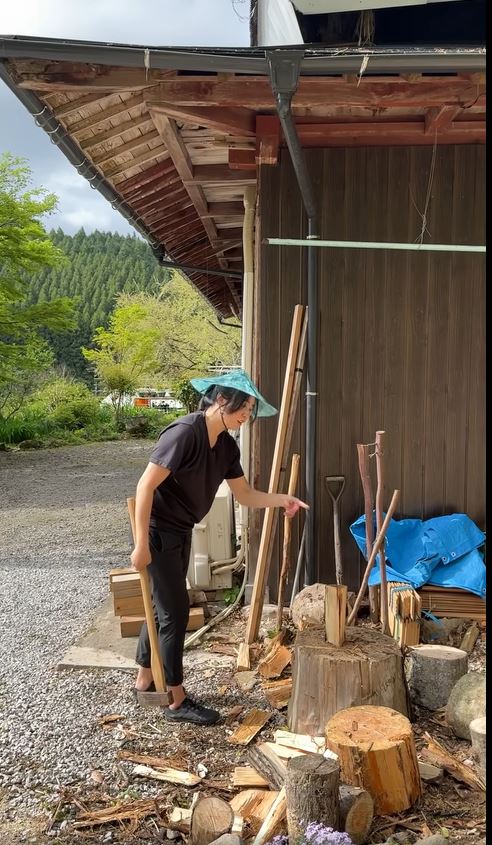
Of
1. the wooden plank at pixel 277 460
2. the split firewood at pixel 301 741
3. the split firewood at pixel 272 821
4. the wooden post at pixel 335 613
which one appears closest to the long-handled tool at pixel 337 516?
the wooden plank at pixel 277 460

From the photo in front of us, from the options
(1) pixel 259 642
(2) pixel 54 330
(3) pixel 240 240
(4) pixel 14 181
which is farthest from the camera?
(2) pixel 54 330

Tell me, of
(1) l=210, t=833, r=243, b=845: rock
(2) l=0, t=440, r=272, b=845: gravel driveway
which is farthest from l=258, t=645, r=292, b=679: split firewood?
(1) l=210, t=833, r=243, b=845: rock

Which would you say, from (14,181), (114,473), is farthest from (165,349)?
(114,473)

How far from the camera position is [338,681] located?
3039mm

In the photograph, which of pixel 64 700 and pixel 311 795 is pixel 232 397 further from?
pixel 64 700

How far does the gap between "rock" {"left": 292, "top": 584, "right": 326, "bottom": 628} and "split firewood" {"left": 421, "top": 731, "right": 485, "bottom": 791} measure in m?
1.13

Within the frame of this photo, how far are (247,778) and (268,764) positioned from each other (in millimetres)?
101

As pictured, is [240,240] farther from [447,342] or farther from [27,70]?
[27,70]

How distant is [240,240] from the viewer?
8336 millimetres

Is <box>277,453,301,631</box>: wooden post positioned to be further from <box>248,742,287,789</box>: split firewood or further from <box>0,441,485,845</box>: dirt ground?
<box>248,742,287,789</box>: split firewood

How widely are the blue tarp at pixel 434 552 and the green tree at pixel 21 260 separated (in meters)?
14.0

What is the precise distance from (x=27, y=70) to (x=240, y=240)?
192 inches

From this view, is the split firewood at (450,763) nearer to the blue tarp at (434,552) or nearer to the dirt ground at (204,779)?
the dirt ground at (204,779)

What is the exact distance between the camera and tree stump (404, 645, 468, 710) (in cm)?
345
